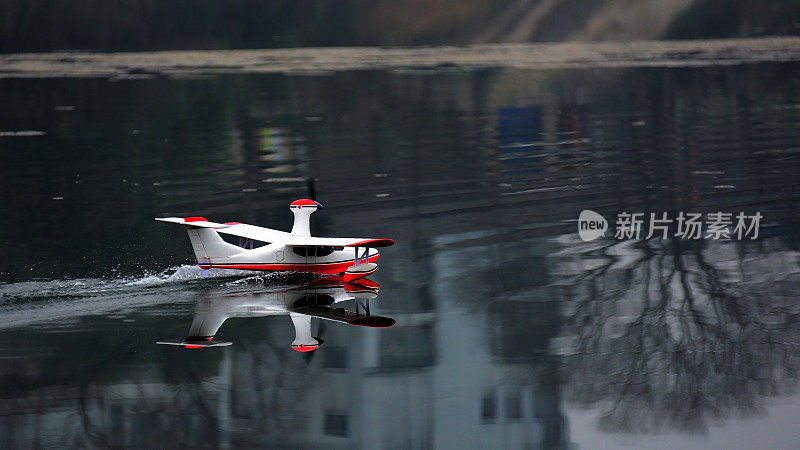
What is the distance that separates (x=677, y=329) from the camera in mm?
27094

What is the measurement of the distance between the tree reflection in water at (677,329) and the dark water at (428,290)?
0.08 m

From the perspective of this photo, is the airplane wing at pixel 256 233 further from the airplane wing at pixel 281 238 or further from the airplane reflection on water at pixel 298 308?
the airplane reflection on water at pixel 298 308

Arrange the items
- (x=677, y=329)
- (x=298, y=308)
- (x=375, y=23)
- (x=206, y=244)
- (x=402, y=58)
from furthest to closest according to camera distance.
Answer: (x=375, y=23)
(x=402, y=58)
(x=206, y=244)
(x=298, y=308)
(x=677, y=329)

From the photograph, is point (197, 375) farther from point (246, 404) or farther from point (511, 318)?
point (511, 318)

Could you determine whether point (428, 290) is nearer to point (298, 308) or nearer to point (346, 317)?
point (346, 317)

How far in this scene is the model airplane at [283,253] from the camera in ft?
100

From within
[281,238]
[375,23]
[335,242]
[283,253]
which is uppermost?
[375,23]

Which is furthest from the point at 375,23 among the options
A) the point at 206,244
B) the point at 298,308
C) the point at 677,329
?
the point at 677,329

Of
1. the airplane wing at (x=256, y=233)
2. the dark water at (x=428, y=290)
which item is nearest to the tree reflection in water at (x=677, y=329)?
the dark water at (x=428, y=290)

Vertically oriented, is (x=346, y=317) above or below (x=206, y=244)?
below

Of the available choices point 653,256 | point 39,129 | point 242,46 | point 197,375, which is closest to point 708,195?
point 653,256

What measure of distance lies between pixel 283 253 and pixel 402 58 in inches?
2129

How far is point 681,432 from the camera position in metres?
21.7

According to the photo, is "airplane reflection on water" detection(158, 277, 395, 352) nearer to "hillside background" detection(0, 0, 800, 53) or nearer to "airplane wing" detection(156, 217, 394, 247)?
"airplane wing" detection(156, 217, 394, 247)
